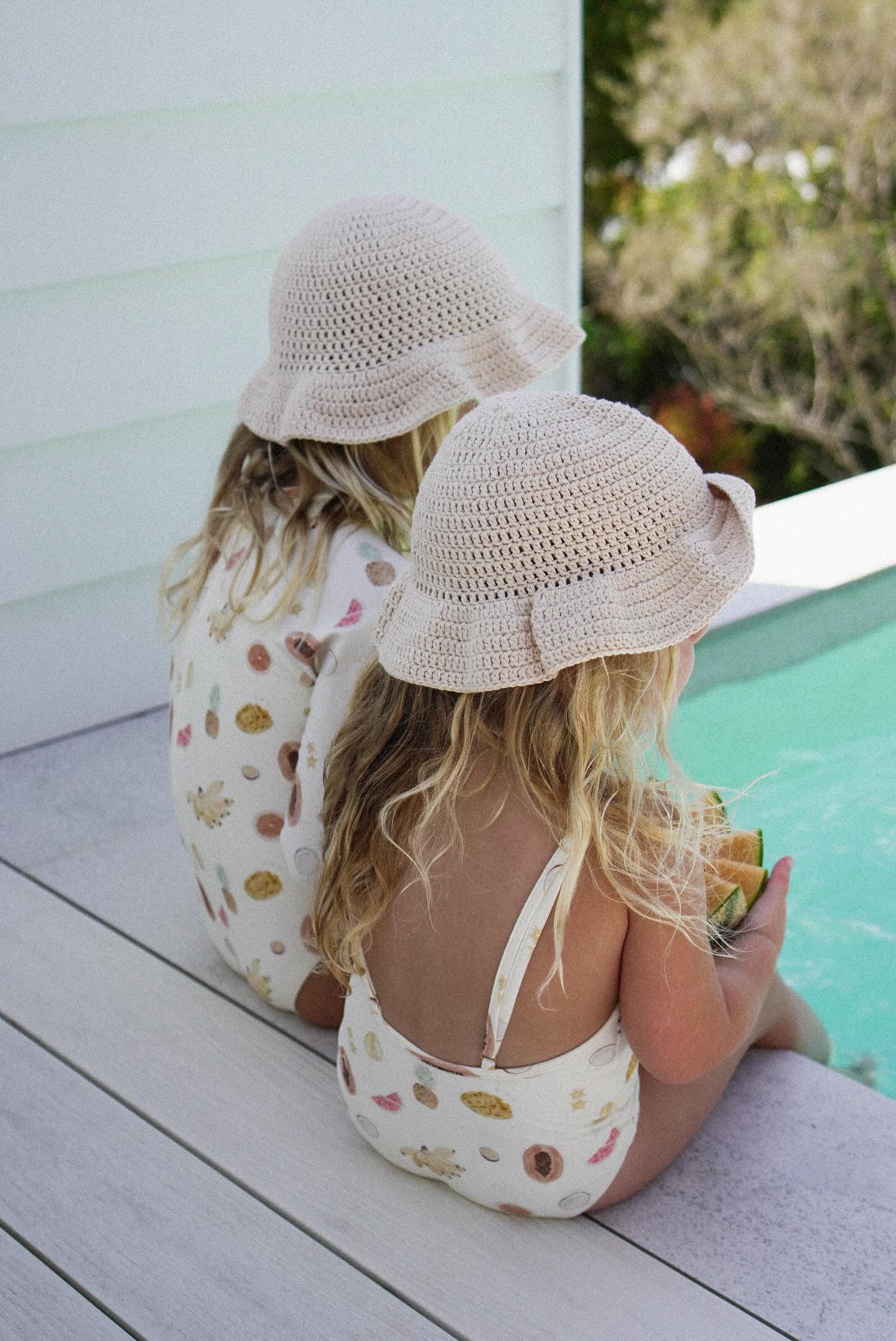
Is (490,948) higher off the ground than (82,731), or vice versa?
(490,948)

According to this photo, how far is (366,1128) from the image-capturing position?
5.62 feet

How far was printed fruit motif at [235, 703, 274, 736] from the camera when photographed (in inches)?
71.2

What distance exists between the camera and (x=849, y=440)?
844 centimetres

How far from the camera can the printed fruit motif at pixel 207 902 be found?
2031 mm

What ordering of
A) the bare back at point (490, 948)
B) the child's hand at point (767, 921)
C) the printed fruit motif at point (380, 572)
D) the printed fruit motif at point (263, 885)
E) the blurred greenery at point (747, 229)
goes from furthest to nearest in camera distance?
the blurred greenery at point (747, 229) < the printed fruit motif at point (263, 885) < the printed fruit motif at point (380, 572) < the child's hand at point (767, 921) < the bare back at point (490, 948)

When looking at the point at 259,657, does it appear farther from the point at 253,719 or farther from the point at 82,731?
the point at 82,731

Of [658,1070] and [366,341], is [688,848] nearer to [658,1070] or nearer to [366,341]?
[658,1070]

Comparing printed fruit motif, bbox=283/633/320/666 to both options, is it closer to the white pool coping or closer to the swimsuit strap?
the swimsuit strap

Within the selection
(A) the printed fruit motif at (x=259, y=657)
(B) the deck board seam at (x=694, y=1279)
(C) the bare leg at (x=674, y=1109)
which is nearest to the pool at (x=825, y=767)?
(C) the bare leg at (x=674, y=1109)

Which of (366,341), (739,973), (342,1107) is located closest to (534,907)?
(739,973)

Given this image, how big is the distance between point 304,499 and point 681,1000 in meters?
0.80

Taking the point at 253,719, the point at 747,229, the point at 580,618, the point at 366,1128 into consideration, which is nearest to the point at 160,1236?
the point at 366,1128

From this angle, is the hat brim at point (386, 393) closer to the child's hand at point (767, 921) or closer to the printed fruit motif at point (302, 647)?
the printed fruit motif at point (302, 647)

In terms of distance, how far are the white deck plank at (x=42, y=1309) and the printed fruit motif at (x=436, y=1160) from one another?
371 mm
